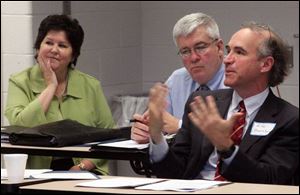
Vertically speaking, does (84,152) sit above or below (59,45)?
below

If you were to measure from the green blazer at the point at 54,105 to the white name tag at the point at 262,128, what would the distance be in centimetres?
131

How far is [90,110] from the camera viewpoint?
4941mm

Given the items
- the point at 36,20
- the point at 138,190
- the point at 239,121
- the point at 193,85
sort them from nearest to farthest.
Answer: the point at 138,190, the point at 239,121, the point at 193,85, the point at 36,20

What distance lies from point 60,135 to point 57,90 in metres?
0.63

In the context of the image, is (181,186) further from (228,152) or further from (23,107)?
(23,107)

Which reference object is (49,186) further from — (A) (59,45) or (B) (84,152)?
(A) (59,45)

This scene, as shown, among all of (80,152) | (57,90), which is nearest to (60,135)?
(80,152)

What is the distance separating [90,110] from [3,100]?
1.12m

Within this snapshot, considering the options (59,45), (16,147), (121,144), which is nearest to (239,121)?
(121,144)

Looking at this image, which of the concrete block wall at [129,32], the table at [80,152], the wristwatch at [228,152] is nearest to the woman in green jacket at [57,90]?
the table at [80,152]

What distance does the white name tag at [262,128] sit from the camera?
3.66 metres

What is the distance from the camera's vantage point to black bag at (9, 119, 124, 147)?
4.37m

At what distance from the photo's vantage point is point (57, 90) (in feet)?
16.3

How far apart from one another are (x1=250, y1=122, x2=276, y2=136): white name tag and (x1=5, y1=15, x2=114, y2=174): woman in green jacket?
1286mm
